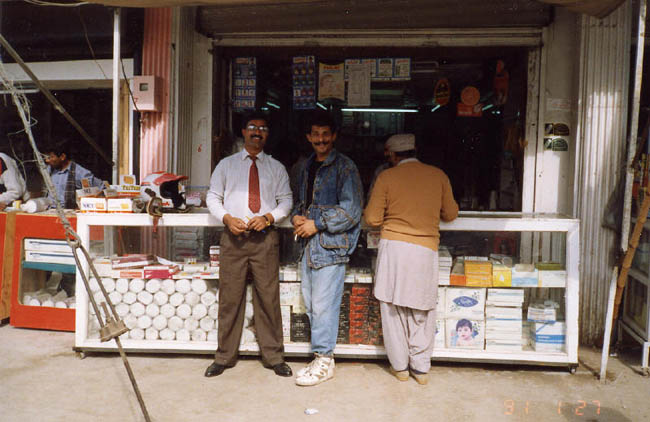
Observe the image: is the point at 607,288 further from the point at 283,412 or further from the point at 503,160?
the point at 283,412

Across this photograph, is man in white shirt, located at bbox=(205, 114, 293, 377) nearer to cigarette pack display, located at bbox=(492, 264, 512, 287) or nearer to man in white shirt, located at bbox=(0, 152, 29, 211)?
cigarette pack display, located at bbox=(492, 264, 512, 287)

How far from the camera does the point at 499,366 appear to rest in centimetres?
382

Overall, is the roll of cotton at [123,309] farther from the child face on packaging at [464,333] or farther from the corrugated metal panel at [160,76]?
the child face on packaging at [464,333]

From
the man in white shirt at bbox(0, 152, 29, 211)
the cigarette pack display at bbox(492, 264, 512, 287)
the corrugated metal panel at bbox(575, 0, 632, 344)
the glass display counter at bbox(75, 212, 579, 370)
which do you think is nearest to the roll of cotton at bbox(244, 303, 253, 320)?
the glass display counter at bbox(75, 212, 579, 370)

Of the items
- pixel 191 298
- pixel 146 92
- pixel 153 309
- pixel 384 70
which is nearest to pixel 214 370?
pixel 191 298

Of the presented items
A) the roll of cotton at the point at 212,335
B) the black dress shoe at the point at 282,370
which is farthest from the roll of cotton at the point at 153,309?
the black dress shoe at the point at 282,370

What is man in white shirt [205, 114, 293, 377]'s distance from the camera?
11.9ft

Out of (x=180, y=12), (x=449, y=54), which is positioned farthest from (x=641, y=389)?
(x=180, y=12)

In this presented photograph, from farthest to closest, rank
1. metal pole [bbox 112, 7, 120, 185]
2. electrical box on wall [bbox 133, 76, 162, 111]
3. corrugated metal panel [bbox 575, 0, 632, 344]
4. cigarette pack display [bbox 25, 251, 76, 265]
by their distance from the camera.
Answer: electrical box on wall [bbox 133, 76, 162, 111] → cigarette pack display [bbox 25, 251, 76, 265] → corrugated metal panel [bbox 575, 0, 632, 344] → metal pole [bbox 112, 7, 120, 185]

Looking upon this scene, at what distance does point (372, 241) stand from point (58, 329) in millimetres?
2842

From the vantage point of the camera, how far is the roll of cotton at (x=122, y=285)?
3.93 metres

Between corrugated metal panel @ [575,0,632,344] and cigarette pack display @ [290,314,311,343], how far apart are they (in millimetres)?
2267

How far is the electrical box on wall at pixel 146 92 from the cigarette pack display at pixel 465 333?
10.3 feet

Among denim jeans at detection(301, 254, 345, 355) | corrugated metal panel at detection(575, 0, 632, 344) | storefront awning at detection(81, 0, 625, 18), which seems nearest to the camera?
storefront awning at detection(81, 0, 625, 18)
